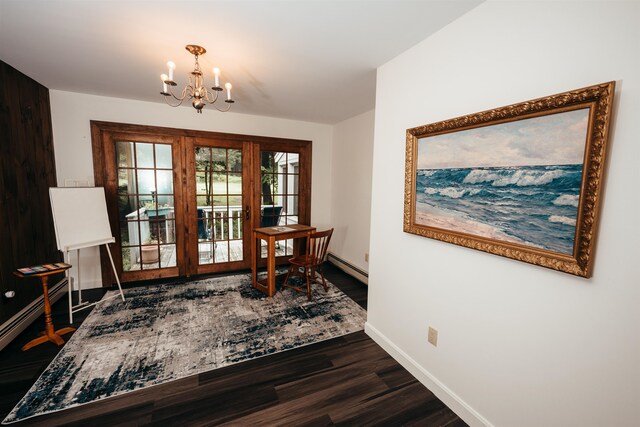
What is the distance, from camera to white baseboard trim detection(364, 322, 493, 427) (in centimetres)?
162

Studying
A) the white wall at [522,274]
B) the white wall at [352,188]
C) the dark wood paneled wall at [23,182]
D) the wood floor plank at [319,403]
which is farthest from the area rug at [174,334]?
the white wall at [522,274]

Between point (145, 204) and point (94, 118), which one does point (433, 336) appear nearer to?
point (145, 204)

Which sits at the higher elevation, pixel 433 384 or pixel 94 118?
pixel 94 118

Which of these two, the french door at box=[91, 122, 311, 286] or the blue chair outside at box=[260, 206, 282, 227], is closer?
the french door at box=[91, 122, 311, 286]

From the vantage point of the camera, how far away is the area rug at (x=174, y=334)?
73.7 inches

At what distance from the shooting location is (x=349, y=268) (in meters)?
4.23

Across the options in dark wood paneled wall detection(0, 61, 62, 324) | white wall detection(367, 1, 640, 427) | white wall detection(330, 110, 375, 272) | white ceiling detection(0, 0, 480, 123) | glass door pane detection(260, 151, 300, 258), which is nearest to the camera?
white wall detection(367, 1, 640, 427)

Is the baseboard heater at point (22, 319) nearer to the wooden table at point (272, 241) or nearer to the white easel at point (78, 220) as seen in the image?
the white easel at point (78, 220)

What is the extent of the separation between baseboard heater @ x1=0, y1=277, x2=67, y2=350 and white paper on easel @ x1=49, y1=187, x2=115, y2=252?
2.13ft

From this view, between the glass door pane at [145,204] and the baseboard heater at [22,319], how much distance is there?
91 cm

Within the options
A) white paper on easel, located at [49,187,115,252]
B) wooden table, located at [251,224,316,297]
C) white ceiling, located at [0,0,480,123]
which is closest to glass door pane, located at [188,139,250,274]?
wooden table, located at [251,224,316,297]

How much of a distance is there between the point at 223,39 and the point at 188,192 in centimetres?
244

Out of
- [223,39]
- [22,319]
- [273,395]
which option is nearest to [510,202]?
[273,395]

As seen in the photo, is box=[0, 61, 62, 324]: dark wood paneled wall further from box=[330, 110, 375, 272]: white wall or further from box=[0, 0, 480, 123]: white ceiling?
Answer: box=[330, 110, 375, 272]: white wall
